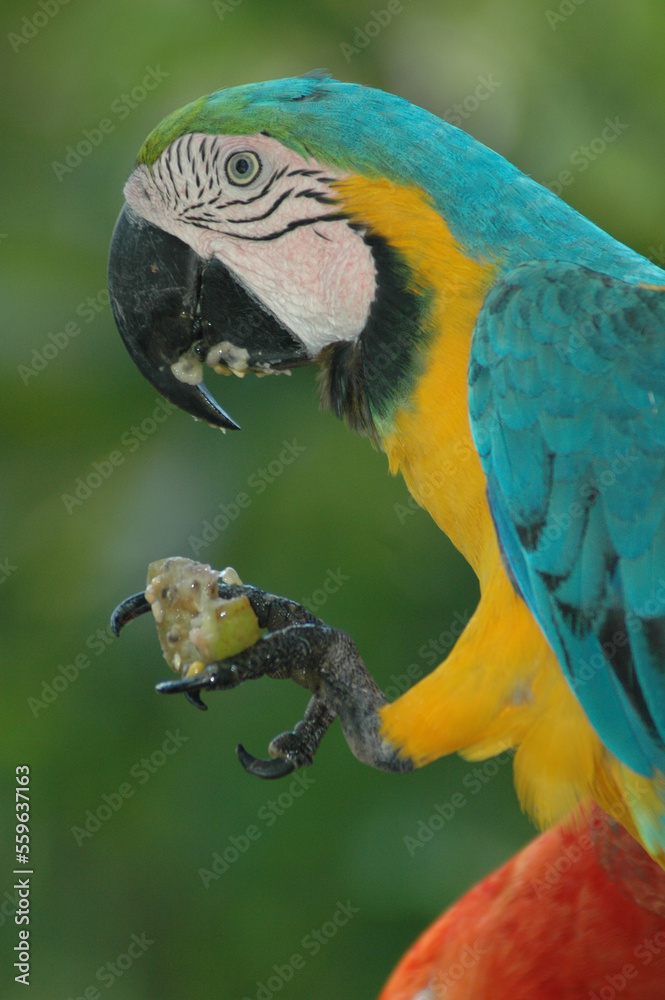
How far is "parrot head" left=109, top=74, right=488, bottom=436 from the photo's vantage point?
103cm

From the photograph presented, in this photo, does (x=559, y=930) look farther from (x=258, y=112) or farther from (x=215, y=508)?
(x=258, y=112)

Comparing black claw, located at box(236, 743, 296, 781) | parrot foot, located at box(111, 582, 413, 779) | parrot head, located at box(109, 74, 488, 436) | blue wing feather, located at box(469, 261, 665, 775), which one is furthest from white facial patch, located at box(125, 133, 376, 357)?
black claw, located at box(236, 743, 296, 781)

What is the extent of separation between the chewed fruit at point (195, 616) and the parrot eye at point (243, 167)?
439mm

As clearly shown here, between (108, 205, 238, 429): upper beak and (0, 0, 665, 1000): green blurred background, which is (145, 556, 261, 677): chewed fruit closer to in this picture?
(108, 205, 238, 429): upper beak

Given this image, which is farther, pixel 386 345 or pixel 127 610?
pixel 127 610

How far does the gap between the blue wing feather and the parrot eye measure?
0.34m

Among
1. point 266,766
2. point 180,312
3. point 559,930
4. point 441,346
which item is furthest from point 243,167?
point 559,930

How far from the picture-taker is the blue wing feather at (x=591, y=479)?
3.01ft

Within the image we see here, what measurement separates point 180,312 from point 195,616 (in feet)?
1.18

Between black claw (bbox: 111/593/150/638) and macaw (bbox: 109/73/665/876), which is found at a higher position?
→ macaw (bbox: 109/73/665/876)

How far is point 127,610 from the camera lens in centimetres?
119

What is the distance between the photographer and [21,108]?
5.87 ft

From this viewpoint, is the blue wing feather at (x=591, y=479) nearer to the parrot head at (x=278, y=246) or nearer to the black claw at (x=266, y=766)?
the parrot head at (x=278, y=246)

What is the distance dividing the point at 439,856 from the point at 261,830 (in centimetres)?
32
